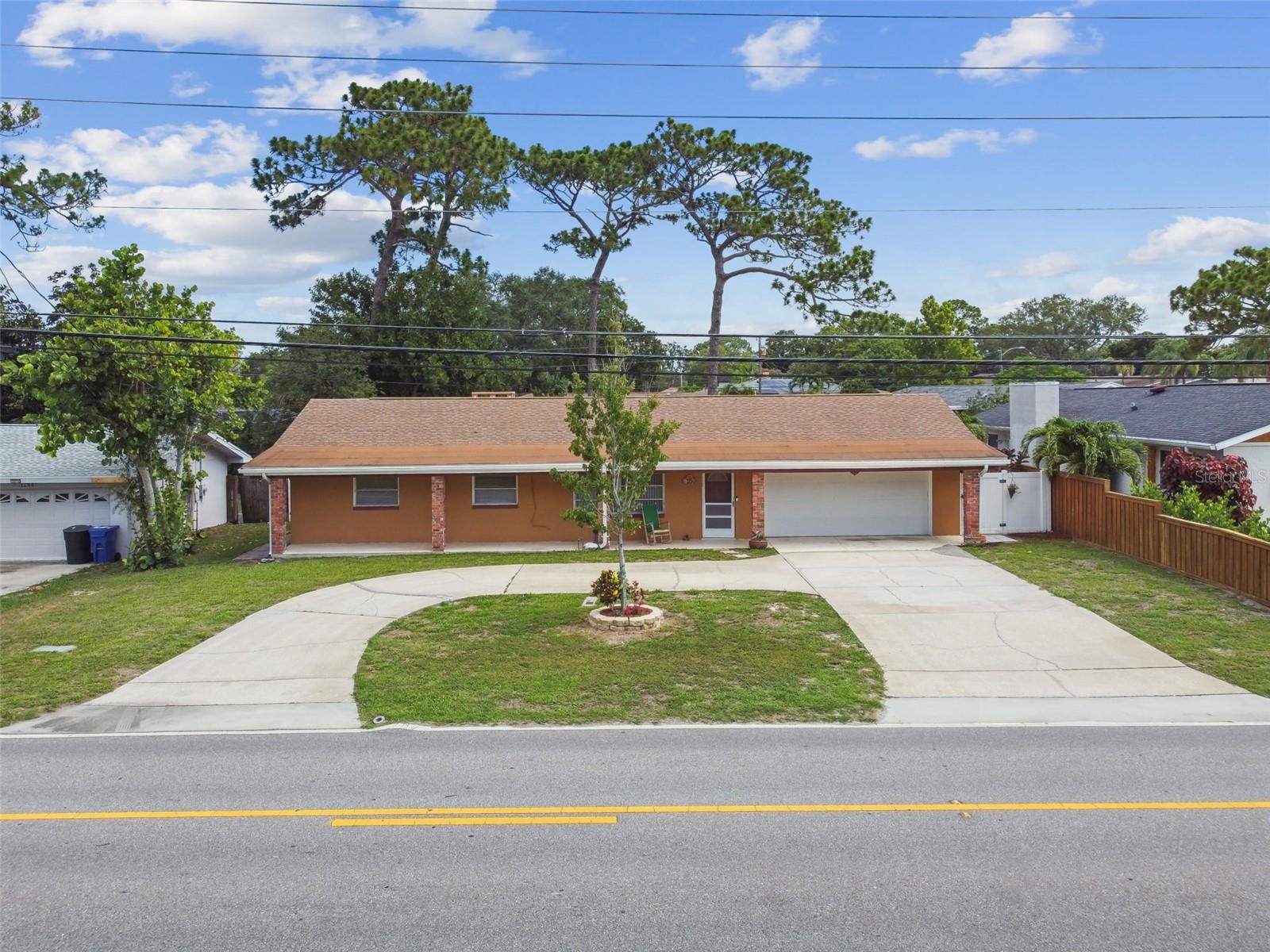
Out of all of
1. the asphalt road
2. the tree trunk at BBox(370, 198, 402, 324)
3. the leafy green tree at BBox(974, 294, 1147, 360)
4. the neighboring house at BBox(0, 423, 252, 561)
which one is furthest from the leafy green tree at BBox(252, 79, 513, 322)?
the leafy green tree at BBox(974, 294, 1147, 360)

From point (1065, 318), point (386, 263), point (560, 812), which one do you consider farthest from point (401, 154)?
point (1065, 318)

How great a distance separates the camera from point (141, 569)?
22.6 m

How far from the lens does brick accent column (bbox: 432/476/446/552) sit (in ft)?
76.4

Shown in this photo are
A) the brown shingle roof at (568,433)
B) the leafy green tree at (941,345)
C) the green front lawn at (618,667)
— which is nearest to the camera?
the green front lawn at (618,667)

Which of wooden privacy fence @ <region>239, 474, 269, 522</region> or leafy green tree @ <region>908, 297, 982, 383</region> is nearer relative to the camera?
wooden privacy fence @ <region>239, 474, 269, 522</region>

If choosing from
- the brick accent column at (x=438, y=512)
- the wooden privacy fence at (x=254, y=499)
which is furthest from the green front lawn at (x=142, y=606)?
the wooden privacy fence at (x=254, y=499)

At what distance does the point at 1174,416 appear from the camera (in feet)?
89.5

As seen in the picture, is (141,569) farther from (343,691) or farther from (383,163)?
(383,163)

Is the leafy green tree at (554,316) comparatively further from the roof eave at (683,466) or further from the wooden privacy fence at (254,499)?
the roof eave at (683,466)

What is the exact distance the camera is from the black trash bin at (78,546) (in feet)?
79.5

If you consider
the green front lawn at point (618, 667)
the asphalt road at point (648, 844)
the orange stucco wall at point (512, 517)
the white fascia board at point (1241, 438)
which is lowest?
the asphalt road at point (648, 844)

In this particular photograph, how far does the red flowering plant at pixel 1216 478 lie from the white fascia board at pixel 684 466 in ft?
12.9

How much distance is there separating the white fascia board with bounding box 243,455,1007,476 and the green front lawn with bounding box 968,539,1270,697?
2.49m

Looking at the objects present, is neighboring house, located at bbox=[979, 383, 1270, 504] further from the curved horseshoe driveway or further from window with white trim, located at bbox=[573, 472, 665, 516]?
window with white trim, located at bbox=[573, 472, 665, 516]
